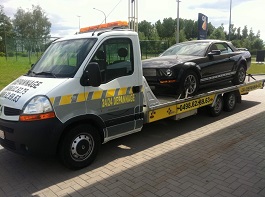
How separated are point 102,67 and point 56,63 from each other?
2.65 ft

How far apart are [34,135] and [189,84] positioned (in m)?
3.92

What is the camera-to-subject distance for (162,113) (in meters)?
5.89

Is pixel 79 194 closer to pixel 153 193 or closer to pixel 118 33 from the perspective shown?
pixel 153 193

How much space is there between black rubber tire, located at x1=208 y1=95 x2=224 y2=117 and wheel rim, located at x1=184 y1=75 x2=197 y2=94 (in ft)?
3.79

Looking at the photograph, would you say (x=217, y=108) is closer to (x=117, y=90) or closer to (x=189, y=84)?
(x=189, y=84)

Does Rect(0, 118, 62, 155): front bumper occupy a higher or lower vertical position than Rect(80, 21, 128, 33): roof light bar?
lower

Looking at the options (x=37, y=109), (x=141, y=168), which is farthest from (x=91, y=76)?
(x=141, y=168)

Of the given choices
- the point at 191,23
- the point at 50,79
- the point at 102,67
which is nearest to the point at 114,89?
the point at 102,67

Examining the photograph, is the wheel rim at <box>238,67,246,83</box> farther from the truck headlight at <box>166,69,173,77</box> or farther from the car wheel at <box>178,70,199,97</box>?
the truck headlight at <box>166,69,173,77</box>

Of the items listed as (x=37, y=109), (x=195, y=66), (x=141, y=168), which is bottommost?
(x=141, y=168)

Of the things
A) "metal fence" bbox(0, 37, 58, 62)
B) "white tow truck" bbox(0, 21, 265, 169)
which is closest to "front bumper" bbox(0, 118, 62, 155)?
"white tow truck" bbox(0, 21, 265, 169)

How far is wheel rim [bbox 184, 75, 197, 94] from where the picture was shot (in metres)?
6.55

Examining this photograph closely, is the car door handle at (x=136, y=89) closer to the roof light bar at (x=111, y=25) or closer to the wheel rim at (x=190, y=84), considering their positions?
the roof light bar at (x=111, y=25)

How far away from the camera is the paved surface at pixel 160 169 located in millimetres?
3951
